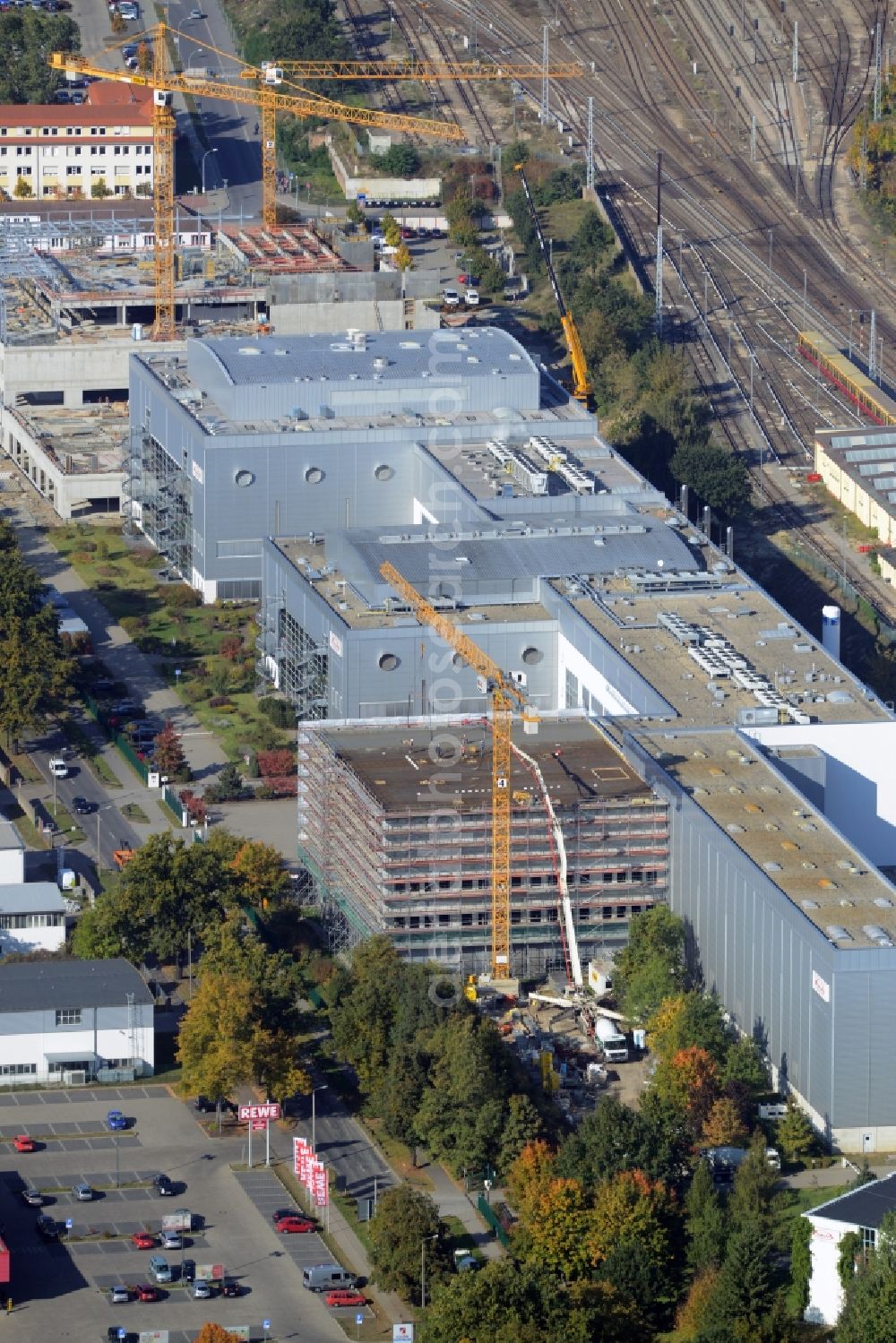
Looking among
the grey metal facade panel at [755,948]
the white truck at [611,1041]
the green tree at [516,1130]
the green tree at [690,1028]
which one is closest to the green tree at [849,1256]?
the grey metal facade panel at [755,948]

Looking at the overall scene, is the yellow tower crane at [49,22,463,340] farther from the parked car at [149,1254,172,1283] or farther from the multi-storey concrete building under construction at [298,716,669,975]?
the parked car at [149,1254,172,1283]

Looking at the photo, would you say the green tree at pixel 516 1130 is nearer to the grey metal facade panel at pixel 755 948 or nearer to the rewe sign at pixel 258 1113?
the rewe sign at pixel 258 1113

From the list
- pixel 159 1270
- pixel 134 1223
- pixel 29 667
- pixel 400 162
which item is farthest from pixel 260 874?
pixel 400 162

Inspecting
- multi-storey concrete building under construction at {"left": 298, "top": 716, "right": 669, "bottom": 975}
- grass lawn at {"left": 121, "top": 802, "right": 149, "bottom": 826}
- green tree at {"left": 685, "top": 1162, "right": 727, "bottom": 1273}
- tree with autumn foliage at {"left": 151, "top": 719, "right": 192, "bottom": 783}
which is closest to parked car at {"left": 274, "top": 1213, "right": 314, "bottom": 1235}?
green tree at {"left": 685, "top": 1162, "right": 727, "bottom": 1273}

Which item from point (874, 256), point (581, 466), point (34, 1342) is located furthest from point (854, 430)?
point (34, 1342)

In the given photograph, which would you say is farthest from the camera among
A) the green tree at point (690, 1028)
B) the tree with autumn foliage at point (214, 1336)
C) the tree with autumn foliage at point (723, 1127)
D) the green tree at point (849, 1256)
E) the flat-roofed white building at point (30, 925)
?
the flat-roofed white building at point (30, 925)

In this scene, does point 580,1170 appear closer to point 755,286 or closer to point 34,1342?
point 34,1342
